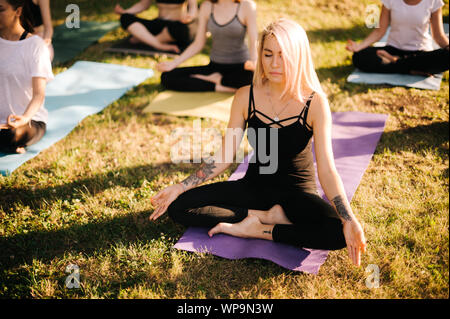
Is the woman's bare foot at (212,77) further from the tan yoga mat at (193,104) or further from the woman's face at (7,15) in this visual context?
the woman's face at (7,15)

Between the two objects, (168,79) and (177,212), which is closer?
(177,212)

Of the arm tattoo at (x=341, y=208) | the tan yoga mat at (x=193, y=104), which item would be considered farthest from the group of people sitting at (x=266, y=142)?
the tan yoga mat at (x=193, y=104)

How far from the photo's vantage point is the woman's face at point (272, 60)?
8.93 ft

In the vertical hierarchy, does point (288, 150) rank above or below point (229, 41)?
below

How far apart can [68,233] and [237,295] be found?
1.52 metres

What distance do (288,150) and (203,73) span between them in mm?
2848

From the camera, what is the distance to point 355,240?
262 cm

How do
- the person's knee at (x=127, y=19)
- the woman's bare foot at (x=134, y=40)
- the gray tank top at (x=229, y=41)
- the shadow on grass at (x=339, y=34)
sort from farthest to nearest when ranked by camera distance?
the shadow on grass at (x=339, y=34)
the woman's bare foot at (x=134, y=40)
the person's knee at (x=127, y=19)
the gray tank top at (x=229, y=41)

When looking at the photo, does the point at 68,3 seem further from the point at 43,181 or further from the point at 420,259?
the point at 420,259

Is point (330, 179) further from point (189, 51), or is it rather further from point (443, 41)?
point (443, 41)

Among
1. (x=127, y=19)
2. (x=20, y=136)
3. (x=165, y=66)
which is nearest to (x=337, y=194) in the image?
(x=20, y=136)

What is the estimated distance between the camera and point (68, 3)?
28.0 feet

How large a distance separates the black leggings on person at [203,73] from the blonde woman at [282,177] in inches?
85.8

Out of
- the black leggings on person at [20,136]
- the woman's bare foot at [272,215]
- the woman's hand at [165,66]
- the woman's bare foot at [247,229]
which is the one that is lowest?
the woman's bare foot at [247,229]
